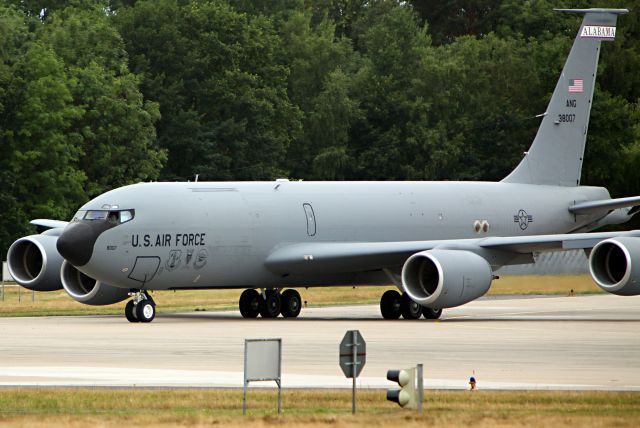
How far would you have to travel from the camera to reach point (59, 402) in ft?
71.6

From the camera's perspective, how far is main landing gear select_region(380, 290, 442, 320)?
144 feet

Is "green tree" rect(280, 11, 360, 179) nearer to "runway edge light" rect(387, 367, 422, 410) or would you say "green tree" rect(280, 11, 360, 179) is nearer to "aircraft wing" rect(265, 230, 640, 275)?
"aircraft wing" rect(265, 230, 640, 275)

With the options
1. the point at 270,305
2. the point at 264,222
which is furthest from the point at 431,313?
the point at 264,222

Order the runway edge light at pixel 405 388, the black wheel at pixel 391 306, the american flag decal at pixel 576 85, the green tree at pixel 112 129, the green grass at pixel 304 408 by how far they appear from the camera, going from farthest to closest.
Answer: the green tree at pixel 112 129 < the american flag decal at pixel 576 85 < the black wheel at pixel 391 306 < the runway edge light at pixel 405 388 < the green grass at pixel 304 408

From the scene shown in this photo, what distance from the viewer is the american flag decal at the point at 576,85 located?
52.8m

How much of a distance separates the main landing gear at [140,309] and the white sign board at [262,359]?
70.6ft

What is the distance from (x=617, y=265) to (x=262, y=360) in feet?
75.8

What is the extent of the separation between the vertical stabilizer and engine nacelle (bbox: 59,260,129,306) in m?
14.3

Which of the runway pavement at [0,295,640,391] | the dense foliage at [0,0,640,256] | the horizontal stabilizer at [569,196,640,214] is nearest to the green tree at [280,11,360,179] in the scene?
the dense foliage at [0,0,640,256]

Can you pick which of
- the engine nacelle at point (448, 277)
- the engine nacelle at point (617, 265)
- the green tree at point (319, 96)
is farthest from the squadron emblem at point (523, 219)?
the green tree at point (319, 96)

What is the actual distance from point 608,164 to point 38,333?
2243 inches

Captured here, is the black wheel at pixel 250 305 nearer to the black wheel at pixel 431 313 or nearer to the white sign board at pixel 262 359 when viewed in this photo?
the black wheel at pixel 431 313

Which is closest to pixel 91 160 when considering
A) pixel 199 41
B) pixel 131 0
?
pixel 199 41

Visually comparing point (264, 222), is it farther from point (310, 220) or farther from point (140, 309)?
point (140, 309)
